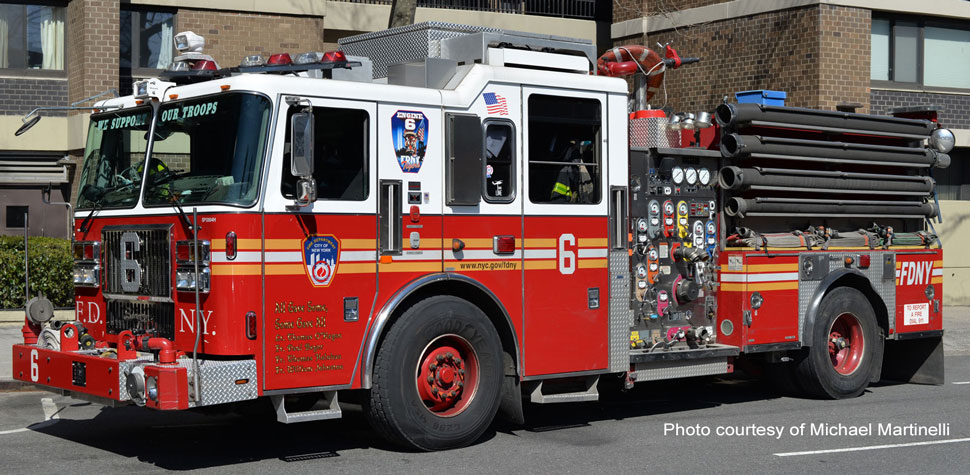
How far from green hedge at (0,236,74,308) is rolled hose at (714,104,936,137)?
9193mm


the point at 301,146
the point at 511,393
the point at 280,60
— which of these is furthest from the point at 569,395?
the point at 280,60

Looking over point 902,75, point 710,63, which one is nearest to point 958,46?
point 902,75

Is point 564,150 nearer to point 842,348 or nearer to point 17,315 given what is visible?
point 842,348

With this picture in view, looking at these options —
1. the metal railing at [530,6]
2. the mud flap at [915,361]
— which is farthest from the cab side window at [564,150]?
the metal railing at [530,6]

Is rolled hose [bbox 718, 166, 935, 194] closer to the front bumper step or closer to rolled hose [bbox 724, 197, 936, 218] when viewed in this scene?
rolled hose [bbox 724, 197, 936, 218]

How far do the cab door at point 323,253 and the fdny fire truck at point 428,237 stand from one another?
15mm

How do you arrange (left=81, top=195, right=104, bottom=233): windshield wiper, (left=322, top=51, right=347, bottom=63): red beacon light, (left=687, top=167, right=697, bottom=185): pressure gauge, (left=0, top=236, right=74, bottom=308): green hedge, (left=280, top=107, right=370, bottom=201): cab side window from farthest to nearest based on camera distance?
(left=0, top=236, right=74, bottom=308): green hedge, (left=687, top=167, right=697, bottom=185): pressure gauge, (left=81, top=195, right=104, bottom=233): windshield wiper, (left=322, top=51, right=347, bottom=63): red beacon light, (left=280, top=107, right=370, bottom=201): cab side window

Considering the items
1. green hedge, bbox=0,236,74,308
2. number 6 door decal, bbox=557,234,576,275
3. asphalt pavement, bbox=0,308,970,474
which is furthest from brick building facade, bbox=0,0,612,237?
number 6 door decal, bbox=557,234,576,275

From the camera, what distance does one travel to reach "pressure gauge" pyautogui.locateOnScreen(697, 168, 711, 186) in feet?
33.0

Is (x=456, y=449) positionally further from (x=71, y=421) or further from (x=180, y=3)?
(x=180, y=3)

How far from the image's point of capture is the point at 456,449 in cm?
820

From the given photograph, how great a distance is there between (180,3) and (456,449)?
12.6 meters

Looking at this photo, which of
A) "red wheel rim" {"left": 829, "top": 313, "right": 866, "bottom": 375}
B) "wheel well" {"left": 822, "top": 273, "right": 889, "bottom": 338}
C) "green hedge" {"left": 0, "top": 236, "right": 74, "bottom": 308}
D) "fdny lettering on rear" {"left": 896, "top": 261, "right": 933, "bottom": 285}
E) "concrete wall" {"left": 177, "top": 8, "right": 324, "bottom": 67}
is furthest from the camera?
"concrete wall" {"left": 177, "top": 8, "right": 324, "bottom": 67}

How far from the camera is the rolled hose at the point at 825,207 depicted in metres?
10.2
